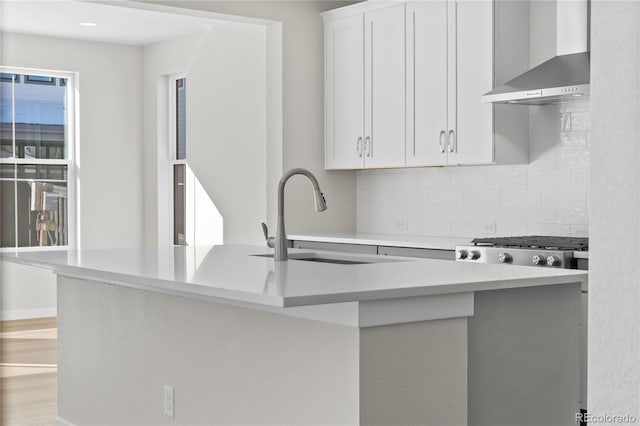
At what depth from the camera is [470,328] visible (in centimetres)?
266

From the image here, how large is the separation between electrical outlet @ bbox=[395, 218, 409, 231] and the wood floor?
257 centimetres

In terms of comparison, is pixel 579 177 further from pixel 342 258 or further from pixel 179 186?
pixel 179 186

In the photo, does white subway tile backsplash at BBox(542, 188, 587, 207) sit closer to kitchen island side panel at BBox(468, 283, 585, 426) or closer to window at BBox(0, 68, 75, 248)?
kitchen island side panel at BBox(468, 283, 585, 426)

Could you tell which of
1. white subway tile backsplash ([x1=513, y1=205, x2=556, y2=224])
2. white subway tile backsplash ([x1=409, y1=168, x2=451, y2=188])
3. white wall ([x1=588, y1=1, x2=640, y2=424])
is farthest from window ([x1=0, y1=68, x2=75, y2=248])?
white wall ([x1=588, y1=1, x2=640, y2=424])

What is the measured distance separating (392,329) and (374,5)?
3789mm

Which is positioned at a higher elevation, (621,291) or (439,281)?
(621,291)

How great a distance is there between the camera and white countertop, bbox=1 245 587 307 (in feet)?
7.11

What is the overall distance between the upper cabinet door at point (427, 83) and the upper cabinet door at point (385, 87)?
0.26ft

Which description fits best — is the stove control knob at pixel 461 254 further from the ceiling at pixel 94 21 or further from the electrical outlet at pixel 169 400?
the ceiling at pixel 94 21

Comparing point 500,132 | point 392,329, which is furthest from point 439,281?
point 500,132

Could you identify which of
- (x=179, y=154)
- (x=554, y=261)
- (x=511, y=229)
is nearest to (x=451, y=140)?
(x=511, y=229)

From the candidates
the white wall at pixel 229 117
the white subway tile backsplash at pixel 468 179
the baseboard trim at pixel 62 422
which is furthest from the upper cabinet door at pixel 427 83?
the baseboard trim at pixel 62 422

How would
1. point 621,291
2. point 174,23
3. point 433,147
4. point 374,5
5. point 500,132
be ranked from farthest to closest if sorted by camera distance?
point 174,23 < point 374,5 < point 433,147 < point 500,132 < point 621,291

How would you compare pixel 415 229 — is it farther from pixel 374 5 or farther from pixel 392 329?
pixel 392 329
